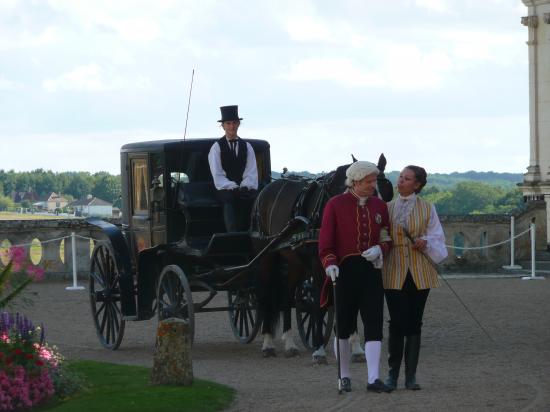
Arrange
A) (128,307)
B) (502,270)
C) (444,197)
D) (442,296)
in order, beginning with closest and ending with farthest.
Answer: (128,307) < (442,296) < (502,270) < (444,197)

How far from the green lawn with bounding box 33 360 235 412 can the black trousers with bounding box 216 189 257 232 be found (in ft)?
10.0

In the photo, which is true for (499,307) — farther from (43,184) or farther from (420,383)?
(43,184)

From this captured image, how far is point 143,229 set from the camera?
17.1 m

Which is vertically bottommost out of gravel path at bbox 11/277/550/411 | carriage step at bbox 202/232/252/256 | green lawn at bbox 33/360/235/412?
gravel path at bbox 11/277/550/411

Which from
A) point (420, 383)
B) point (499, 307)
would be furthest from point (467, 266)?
point (420, 383)

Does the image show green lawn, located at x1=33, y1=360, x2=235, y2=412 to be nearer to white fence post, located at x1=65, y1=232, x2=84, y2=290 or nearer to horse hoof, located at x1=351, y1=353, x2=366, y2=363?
horse hoof, located at x1=351, y1=353, x2=366, y2=363

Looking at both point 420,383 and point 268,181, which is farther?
point 268,181

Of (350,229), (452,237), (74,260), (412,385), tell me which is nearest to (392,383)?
(412,385)

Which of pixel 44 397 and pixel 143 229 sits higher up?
pixel 143 229

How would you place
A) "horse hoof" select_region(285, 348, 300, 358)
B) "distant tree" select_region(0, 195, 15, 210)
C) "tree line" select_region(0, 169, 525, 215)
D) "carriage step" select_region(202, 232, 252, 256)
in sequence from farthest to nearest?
1. "distant tree" select_region(0, 195, 15, 210)
2. "tree line" select_region(0, 169, 525, 215)
3. "carriage step" select_region(202, 232, 252, 256)
4. "horse hoof" select_region(285, 348, 300, 358)

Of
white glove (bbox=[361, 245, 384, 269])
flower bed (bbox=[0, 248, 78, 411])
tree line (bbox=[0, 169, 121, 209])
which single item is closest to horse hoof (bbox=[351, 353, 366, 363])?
white glove (bbox=[361, 245, 384, 269])

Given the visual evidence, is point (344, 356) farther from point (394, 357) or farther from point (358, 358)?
point (358, 358)

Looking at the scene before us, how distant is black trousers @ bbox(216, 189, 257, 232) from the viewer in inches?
634

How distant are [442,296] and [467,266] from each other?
254 inches
